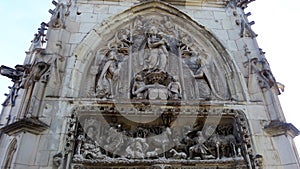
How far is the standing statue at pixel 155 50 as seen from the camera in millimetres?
6316

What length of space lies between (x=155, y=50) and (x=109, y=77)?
4.50 feet

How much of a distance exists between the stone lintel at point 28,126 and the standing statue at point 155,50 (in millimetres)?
2614

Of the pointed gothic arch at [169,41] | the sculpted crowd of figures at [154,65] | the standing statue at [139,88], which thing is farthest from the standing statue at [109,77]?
the standing statue at [139,88]

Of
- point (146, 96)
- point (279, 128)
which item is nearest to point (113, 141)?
point (146, 96)

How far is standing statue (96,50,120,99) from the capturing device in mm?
5551

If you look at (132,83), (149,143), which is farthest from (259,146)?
(132,83)

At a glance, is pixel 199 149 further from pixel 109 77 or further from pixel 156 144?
pixel 109 77

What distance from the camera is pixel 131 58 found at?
655 centimetres

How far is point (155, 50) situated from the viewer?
6.63 metres

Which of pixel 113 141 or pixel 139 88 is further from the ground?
pixel 139 88

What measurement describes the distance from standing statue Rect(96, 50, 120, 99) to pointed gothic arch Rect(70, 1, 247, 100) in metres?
0.12

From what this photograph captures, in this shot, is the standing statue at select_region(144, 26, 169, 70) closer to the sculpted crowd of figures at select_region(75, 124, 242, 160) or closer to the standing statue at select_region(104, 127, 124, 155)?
the sculpted crowd of figures at select_region(75, 124, 242, 160)

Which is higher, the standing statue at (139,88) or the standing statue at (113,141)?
the standing statue at (139,88)

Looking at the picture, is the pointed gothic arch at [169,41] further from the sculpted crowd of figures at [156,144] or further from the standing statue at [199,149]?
the standing statue at [199,149]
